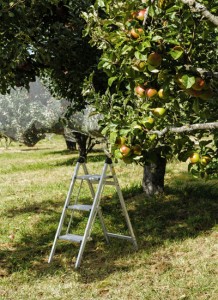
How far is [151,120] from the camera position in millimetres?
4629

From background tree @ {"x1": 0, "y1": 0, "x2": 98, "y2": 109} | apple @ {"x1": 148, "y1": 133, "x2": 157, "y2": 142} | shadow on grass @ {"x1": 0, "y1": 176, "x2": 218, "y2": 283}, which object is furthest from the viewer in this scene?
background tree @ {"x1": 0, "y1": 0, "x2": 98, "y2": 109}

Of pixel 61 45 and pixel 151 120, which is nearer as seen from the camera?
pixel 151 120

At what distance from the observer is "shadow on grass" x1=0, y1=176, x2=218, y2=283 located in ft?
25.0

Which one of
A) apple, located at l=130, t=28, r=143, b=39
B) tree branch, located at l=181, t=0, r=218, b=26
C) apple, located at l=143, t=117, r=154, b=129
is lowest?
apple, located at l=143, t=117, r=154, b=129

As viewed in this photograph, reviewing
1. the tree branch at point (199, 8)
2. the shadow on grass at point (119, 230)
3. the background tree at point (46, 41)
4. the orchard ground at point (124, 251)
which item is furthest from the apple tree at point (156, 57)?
the background tree at point (46, 41)

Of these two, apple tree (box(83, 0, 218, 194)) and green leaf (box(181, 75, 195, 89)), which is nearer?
green leaf (box(181, 75, 195, 89))

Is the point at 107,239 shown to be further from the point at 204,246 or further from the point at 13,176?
the point at 13,176

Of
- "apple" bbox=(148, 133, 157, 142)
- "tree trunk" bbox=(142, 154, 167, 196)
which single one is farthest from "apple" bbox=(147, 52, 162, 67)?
"tree trunk" bbox=(142, 154, 167, 196)

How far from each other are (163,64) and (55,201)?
894 centimetres

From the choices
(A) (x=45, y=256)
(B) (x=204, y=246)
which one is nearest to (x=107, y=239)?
(A) (x=45, y=256)

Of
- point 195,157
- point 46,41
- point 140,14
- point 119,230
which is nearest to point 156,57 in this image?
point 140,14

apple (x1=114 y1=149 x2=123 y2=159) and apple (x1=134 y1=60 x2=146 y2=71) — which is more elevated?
apple (x1=134 y1=60 x2=146 y2=71)

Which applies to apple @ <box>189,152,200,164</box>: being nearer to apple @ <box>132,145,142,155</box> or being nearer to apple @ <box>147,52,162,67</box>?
apple @ <box>132,145,142,155</box>

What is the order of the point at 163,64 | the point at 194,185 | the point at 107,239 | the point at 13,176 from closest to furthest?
the point at 163,64 → the point at 107,239 → the point at 194,185 → the point at 13,176
